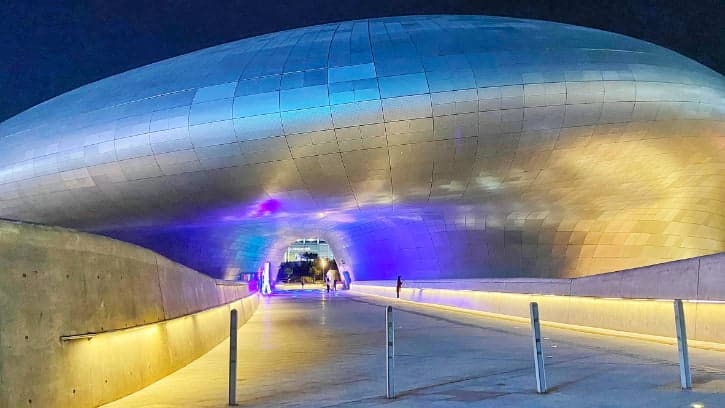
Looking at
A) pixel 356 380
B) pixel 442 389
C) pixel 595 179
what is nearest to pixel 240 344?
pixel 356 380

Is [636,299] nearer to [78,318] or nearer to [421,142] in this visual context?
[78,318]

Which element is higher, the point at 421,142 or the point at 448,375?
the point at 421,142

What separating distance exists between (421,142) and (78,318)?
16637 millimetres

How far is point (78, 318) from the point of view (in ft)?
15.7

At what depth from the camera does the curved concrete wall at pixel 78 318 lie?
4.08 m

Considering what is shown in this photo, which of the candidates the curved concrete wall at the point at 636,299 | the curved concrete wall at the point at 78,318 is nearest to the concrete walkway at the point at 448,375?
the curved concrete wall at the point at 78,318

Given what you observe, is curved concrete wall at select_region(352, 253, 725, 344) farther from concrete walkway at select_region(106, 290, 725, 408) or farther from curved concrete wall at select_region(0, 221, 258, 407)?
curved concrete wall at select_region(0, 221, 258, 407)

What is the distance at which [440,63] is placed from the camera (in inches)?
787

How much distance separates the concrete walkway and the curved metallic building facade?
35.1ft

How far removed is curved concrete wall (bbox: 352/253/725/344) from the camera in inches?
338

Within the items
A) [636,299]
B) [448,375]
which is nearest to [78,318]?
[448,375]

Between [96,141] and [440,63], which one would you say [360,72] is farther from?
[96,141]

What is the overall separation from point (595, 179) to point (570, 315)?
12213mm

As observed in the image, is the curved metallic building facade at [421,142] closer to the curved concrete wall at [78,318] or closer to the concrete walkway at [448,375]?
the concrete walkway at [448,375]
